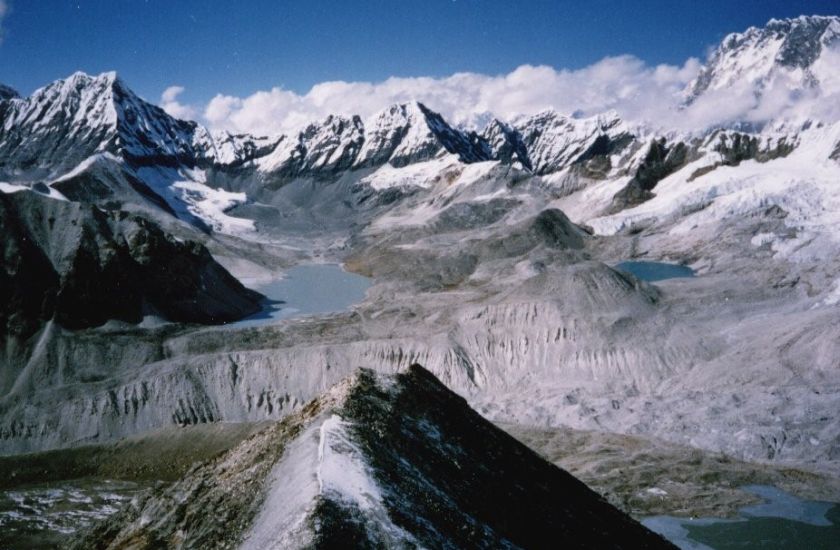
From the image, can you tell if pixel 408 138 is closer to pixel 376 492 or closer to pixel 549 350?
pixel 549 350

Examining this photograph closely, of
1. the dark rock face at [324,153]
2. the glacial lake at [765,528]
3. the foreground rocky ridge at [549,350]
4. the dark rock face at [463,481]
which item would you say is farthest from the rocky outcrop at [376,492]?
the dark rock face at [324,153]

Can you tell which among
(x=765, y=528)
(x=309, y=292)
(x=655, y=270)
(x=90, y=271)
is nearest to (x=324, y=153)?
(x=309, y=292)

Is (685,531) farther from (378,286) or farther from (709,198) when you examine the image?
(709,198)

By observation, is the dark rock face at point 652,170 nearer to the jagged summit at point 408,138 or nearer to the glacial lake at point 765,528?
the jagged summit at point 408,138

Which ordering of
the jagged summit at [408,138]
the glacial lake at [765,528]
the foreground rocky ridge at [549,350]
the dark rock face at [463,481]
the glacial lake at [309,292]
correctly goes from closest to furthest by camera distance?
the dark rock face at [463,481] → the glacial lake at [765,528] → the foreground rocky ridge at [549,350] → the glacial lake at [309,292] → the jagged summit at [408,138]

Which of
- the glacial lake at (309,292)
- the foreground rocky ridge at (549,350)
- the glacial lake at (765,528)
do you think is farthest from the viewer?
the glacial lake at (309,292)
